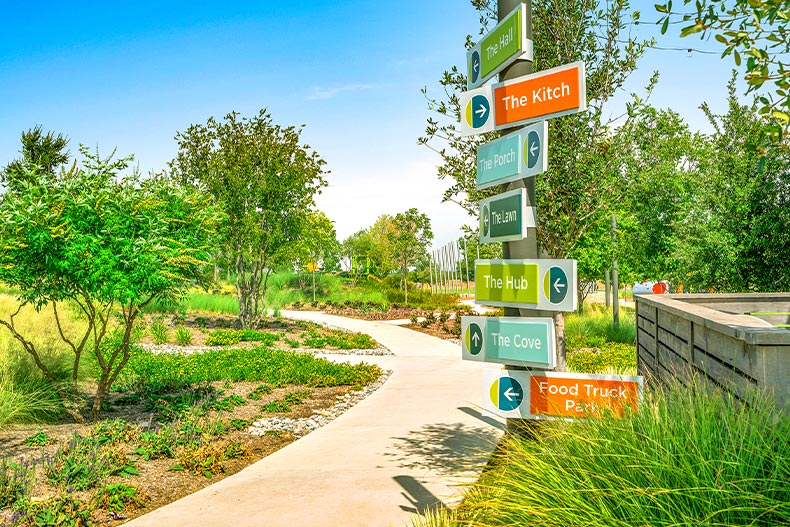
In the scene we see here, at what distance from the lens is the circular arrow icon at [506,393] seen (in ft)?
14.0

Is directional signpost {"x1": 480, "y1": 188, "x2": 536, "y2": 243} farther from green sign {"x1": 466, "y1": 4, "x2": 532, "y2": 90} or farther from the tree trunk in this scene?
the tree trunk

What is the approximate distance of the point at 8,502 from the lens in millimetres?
5289

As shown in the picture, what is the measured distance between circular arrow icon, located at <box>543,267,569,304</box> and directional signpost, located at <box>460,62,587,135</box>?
103 centimetres

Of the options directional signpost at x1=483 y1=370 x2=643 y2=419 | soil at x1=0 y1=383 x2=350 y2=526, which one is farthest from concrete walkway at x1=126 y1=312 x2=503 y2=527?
directional signpost at x1=483 y1=370 x2=643 y2=419

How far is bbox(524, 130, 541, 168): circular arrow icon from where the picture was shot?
4.11 m

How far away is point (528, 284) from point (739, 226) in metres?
10.7

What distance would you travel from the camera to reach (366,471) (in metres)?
6.05

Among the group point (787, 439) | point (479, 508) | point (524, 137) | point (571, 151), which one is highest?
point (571, 151)

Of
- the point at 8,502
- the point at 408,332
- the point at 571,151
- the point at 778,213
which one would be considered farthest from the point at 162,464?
the point at 408,332

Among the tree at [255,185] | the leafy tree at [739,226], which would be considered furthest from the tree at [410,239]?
the leafy tree at [739,226]

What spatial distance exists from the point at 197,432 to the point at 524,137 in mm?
5332

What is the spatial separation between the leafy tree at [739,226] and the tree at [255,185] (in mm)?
11211

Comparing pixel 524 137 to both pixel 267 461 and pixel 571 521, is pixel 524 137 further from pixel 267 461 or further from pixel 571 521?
pixel 267 461

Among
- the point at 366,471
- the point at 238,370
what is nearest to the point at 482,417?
the point at 366,471
